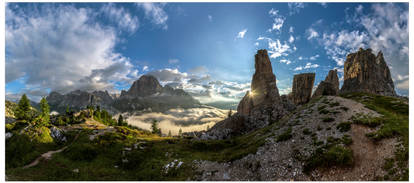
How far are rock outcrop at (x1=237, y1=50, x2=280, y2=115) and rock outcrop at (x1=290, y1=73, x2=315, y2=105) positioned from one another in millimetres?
13207

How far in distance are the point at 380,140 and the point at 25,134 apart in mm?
76600

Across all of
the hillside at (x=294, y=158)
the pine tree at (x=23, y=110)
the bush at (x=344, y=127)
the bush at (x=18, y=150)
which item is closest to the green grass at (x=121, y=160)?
the hillside at (x=294, y=158)

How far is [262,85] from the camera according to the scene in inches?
4995

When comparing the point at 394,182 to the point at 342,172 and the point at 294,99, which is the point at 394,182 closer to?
the point at 342,172

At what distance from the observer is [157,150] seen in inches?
1673

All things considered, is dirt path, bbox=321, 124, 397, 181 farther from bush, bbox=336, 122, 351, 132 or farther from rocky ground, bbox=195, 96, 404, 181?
bush, bbox=336, 122, 351, 132

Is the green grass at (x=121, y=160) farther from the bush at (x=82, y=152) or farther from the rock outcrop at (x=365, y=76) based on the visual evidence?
the rock outcrop at (x=365, y=76)

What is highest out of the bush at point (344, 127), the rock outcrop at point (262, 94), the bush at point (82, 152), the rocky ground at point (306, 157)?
the rock outcrop at point (262, 94)

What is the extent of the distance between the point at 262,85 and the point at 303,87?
93.8 ft

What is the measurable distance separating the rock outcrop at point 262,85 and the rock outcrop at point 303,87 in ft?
43.3

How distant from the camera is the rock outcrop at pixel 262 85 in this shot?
122 meters

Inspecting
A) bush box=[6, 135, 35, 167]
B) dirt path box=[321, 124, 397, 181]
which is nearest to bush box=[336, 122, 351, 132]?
dirt path box=[321, 124, 397, 181]

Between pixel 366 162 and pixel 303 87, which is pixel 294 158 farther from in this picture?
pixel 303 87

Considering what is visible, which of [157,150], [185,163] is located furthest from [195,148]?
[185,163]
